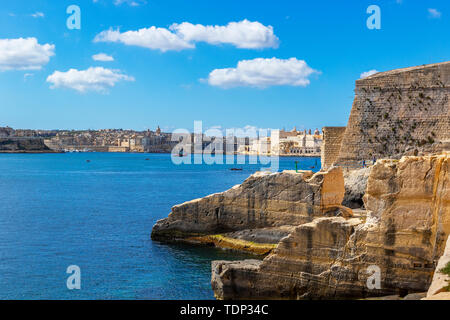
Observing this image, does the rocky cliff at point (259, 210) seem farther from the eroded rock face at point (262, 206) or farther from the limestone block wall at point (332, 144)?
the limestone block wall at point (332, 144)

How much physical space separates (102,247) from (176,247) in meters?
2.95

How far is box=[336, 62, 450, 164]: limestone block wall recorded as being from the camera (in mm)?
23031

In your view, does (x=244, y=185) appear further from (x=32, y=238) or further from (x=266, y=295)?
(x=32, y=238)

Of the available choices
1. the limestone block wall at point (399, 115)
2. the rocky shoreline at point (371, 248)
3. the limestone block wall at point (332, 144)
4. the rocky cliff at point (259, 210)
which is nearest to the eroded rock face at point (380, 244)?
the rocky shoreline at point (371, 248)

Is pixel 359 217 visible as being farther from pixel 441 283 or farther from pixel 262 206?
pixel 441 283

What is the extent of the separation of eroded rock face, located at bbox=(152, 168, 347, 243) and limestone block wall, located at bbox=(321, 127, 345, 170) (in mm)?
7673

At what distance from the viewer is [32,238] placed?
2214cm

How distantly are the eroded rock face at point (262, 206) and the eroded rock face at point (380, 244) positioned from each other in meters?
6.44

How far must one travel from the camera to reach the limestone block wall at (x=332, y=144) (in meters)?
26.5

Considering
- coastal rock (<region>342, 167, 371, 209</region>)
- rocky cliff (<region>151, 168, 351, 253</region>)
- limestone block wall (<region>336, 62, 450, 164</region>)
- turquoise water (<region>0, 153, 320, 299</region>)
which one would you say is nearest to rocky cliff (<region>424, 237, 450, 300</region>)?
turquoise water (<region>0, 153, 320, 299</region>)

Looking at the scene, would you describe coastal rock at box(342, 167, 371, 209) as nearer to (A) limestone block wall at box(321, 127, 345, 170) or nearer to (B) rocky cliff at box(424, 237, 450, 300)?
(A) limestone block wall at box(321, 127, 345, 170)

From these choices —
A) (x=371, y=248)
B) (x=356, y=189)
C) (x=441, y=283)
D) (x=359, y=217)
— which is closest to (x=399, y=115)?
(x=356, y=189)

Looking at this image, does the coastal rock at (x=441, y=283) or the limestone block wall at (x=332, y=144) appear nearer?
the coastal rock at (x=441, y=283)
